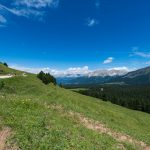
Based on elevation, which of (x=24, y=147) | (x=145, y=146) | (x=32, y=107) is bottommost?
(x=145, y=146)

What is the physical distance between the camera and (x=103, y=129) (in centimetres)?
3403

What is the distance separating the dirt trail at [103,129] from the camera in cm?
3244

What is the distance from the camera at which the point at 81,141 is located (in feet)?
83.0

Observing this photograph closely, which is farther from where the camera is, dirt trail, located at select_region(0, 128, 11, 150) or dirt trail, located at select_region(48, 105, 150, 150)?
dirt trail, located at select_region(48, 105, 150, 150)

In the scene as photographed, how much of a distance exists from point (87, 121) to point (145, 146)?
8.10 m

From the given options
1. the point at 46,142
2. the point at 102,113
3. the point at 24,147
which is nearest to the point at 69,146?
the point at 46,142

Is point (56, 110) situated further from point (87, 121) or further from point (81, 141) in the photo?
point (81, 141)

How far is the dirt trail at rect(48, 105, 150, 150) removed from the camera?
32.4 m

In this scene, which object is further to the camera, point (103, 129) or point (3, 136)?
point (103, 129)

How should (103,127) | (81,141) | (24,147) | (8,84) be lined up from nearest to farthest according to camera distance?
(24,147), (81,141), (103,127), (8,84)

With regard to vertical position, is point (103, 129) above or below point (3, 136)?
below

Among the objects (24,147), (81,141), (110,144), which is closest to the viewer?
(24,147)

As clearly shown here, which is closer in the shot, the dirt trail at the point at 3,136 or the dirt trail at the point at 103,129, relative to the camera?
the dirt trail at the point at 3,136

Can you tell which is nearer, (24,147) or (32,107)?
(24,147)
